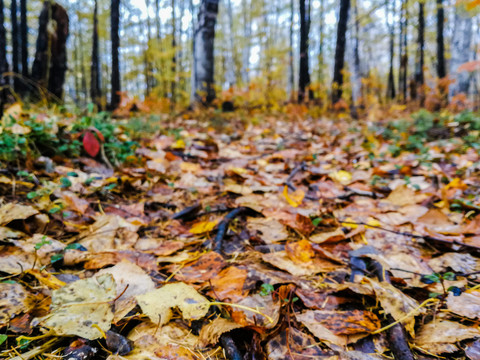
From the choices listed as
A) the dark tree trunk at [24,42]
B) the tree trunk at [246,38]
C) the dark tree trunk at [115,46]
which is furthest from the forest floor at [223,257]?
the tree trunk at [246,38]

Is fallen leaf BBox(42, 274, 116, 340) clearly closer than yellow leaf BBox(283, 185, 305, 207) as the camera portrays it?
Yes

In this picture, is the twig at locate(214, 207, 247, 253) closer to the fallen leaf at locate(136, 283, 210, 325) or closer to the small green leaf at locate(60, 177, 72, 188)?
the fallen leaf at locate(136, 283, 210, 325)

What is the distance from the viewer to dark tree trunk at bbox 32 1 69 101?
5.57 meters

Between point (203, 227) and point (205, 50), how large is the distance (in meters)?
5.54

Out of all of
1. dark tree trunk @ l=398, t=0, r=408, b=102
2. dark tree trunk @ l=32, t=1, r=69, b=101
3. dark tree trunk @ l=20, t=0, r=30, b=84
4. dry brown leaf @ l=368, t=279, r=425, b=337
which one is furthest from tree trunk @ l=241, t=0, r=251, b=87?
dry brown leaf @ l=368, t=279, r=425, b=337

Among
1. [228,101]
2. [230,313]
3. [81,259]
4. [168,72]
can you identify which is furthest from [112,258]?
[168,72]

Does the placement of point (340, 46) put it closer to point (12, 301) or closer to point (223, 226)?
point (223, 226)

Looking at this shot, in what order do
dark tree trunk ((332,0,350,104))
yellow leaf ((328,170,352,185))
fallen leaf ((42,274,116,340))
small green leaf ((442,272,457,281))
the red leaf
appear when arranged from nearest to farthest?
1. fallen leaf ((42,274,116,340))
2. small green leaf ((442,272,457,281))
3. the red leaf
4. yellow leaf ((328,170,352,185))
5. dark tree trunk ((332,0,350,104))

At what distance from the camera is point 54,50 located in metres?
5.57

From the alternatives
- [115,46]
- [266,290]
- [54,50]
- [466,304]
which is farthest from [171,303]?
[54,50]

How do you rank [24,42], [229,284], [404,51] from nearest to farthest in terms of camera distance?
[229,284] → [24,42] → [404,51]

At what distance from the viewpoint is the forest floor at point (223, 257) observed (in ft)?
2.48

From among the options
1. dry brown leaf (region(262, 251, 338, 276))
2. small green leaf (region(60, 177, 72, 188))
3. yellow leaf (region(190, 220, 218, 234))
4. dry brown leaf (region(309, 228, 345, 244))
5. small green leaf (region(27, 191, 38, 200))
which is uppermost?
small green leaf (region(60, 177, 72, 188))

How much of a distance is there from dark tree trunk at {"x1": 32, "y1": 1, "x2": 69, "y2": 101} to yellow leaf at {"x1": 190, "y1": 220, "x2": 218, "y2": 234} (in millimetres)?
5597
